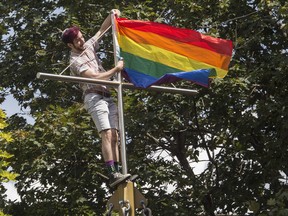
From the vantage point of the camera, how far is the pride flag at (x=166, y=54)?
725cm

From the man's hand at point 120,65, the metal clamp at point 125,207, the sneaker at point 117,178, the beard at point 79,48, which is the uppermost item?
the beard at point 79,48

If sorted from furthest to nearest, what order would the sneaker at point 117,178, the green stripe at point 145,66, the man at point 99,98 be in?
the green stripe at point 145,66, the man at point 99,98, the sneaker at point 117,178

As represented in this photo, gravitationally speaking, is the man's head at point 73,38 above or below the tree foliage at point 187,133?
below

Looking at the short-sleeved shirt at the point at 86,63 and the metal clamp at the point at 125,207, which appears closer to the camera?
Answer: the metal clamp at the point at 125,207

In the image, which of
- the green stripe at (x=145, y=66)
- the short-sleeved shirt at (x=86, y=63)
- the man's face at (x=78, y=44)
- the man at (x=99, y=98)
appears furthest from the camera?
the green stripe at (x=145, y=66)

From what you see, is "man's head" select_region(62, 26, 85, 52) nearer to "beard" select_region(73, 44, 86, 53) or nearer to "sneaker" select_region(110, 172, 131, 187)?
A: "beard" select_region(73, 44, 86, 53)

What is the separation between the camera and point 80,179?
43.1ft

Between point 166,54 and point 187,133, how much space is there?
711 cm

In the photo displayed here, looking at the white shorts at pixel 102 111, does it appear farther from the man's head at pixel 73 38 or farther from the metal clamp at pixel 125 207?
the metal clamp at pixel 125 207

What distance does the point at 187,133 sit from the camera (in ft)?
47.8

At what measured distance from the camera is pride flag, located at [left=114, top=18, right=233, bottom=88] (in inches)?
286

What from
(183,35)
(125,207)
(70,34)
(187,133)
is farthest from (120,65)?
(187,133)

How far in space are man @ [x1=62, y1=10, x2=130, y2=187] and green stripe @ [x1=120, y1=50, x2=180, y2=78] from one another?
1.28 feet

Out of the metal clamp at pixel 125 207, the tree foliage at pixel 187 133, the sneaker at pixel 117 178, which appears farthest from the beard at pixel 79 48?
the tree foliage at pixel 187 133
